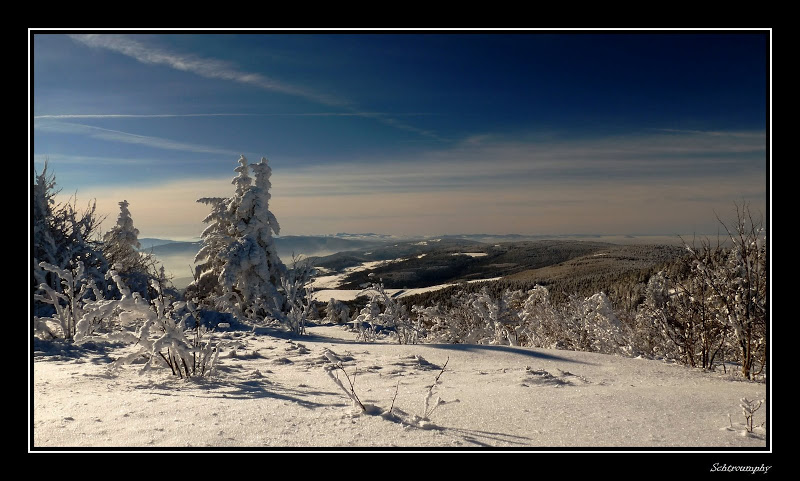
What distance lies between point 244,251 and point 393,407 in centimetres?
1594

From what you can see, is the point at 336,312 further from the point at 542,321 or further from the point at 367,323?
the point at 542,321

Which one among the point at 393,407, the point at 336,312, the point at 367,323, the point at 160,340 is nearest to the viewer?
the point at 393,407

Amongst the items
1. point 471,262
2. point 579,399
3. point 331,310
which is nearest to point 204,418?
point 579,399

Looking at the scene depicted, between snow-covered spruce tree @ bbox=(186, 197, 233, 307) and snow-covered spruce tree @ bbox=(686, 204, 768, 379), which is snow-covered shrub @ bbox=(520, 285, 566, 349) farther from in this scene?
snow-covered spruce tree @ bbox=(186, 197, 233, 307)

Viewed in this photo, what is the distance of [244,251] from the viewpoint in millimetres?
18609

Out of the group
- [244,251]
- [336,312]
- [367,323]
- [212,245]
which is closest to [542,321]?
[367,323]

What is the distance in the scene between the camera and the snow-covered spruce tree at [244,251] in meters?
18.6

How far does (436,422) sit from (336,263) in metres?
71.6

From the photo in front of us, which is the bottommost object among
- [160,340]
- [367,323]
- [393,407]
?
[367,323]

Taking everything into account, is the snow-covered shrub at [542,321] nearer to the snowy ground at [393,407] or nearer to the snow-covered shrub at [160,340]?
the snowy ground at [393,407]

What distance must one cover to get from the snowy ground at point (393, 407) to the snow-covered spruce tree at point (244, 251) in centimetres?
1211

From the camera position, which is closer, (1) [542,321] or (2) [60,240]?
(2) [60,240]

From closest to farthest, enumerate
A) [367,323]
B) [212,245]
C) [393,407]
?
[393,407] < [367,323] < [212,245]
